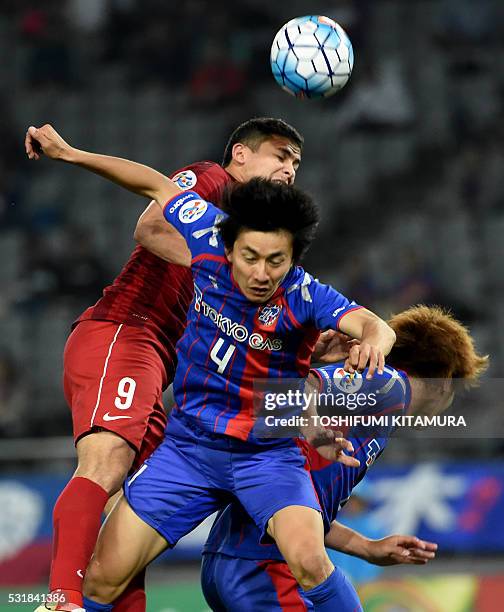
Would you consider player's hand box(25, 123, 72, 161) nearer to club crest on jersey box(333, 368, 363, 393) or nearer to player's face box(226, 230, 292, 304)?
player's face box(226, 230, 292, 304)

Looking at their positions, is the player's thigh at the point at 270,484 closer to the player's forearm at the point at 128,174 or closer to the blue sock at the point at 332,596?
the blue sock at the point at 332,596

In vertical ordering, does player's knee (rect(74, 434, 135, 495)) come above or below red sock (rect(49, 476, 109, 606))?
above

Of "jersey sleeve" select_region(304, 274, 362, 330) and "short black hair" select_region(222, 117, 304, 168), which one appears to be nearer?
"jersey sleeve" select_region(304, 274, 362, 330)

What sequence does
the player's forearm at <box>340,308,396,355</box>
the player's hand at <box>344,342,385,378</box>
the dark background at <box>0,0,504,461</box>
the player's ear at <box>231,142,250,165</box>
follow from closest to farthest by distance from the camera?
the player's hand at <box>344,342,385,378</box> < the player's forearm at <box>340,308,396,355</box> < the player's ear at <box>231,142,250,165</box> < the dark background at <box>0,0,504,461</box>

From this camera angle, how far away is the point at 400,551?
4344 mm

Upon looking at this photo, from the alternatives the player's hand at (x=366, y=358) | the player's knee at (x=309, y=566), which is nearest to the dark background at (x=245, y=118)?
the player's knee at (x=309, y=566)

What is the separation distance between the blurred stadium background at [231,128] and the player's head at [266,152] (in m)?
4.02

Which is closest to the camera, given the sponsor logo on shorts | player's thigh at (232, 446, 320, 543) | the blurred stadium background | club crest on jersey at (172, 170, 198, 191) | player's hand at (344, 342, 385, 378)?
→ player's hand at (344, 342, 385, 378)

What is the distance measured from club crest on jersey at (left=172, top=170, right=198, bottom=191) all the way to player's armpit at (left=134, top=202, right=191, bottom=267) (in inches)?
6.7

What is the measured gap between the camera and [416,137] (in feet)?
37.7

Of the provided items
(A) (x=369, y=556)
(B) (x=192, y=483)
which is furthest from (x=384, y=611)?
(B) (x=192, y=483)

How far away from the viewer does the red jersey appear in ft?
14.9

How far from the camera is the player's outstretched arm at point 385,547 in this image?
4316mm

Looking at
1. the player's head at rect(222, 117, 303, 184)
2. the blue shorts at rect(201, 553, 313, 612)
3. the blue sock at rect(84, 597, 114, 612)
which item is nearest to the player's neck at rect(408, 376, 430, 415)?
the blue shorts at rect(201, 553, 313, 612)
